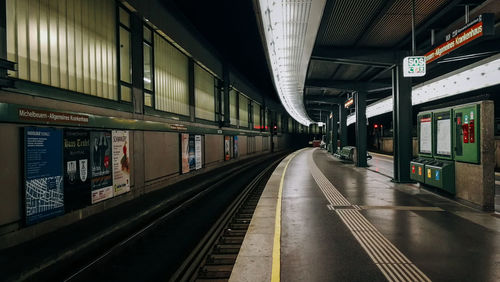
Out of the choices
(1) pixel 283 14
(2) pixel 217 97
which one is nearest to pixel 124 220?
(1) pixel 283 14

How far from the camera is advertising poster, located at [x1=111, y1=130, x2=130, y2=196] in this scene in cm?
739

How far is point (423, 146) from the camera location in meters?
9.20

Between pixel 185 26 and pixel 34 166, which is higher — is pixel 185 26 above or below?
above

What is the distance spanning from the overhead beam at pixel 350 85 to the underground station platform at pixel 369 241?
464 inches

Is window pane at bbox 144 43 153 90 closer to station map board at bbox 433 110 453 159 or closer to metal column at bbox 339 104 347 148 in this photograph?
station map board at bbox 433 110 453 159

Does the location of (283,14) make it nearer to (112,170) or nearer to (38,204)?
(112,170)

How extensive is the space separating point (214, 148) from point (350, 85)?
996 centimetres

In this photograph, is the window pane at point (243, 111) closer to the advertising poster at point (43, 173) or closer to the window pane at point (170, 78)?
the window pane at point (170, 78)

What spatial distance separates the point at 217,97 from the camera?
1834 cm

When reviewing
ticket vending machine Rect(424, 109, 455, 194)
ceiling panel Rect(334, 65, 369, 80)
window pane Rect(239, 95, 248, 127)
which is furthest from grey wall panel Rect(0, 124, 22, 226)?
window pane Rect(239, 95, 248, 127)

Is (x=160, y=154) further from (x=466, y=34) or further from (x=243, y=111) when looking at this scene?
(x=243, y=111)

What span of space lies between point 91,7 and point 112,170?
4029 mm

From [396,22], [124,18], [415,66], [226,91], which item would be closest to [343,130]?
[226,91]

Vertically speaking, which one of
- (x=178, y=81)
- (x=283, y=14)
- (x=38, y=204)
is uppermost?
(x=283, y=14)
